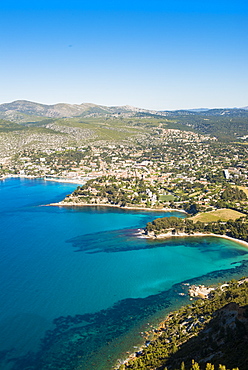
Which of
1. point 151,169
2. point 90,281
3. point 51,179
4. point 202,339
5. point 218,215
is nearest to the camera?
point 202,339

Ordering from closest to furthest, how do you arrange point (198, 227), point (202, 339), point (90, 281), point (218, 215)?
point (202, 339)
point (90, 281)
point (198, 227)
point (218, 215)

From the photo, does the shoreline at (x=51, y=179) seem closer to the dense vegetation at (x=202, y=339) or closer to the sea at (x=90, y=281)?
the sea at (x=90, y=281)

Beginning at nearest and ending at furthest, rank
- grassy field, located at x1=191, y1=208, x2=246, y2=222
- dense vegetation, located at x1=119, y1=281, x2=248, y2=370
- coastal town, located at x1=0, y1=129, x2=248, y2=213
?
dense vegetation, located at x1=119, y1=281, x2=248, y2=370
grassy field, located at x1=191, y1=208, x2=246, y2=222
coastal town, located at x1=0, y1=129, x2=248, y2=213

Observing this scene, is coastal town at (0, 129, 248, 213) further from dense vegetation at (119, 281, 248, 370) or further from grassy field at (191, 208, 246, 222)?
dense vegetation at (119, 281, 248, 370)

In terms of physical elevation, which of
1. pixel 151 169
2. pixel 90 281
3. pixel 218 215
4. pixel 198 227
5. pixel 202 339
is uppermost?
pixel 151 169

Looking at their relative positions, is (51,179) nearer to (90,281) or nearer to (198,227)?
(198,227)

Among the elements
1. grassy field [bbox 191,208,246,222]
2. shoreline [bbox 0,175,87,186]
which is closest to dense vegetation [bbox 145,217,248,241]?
grassy field [bbox 191,208,246,222]

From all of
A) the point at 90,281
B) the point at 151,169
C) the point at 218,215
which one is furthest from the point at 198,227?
the point at 151,169
